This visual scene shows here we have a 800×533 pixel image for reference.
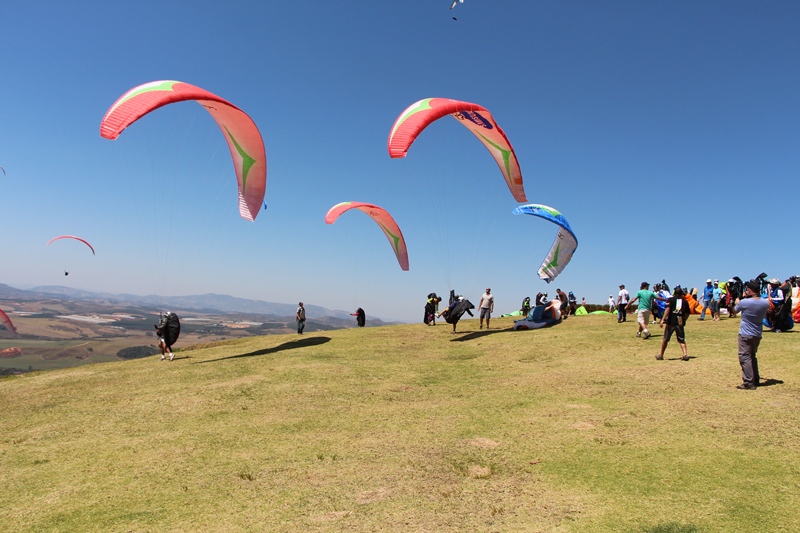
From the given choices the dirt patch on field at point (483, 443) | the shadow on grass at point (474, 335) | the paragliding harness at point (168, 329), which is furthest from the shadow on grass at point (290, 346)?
the dirt patch on field at point (483, 443)

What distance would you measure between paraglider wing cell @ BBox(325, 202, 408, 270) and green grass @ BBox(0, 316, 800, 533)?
12.4m

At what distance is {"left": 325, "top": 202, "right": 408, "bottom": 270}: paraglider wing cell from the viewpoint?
80.3 ft

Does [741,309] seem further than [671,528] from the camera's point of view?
Yes

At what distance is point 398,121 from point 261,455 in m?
12.7

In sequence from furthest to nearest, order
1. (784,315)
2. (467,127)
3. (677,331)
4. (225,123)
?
(467,127) < (225,123) < (784,315) < (677,331)

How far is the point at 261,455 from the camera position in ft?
24.3

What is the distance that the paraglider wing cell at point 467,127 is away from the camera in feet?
52.6

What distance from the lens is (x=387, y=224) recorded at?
1070 inches

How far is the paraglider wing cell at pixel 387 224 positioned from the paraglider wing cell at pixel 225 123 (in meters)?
6.16

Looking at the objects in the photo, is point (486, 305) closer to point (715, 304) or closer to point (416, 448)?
point (715, 304)

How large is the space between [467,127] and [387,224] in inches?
330

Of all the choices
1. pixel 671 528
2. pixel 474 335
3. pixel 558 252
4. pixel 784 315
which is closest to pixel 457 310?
pixel 474 335

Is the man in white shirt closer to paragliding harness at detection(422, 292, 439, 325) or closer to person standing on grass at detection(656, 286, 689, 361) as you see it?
paragliding harness at detection(422, 292, 439, 325)

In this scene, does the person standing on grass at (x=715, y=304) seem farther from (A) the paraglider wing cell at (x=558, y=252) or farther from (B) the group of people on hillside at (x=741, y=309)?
(A) the paraglider wing cell at (x=558, y=252)
